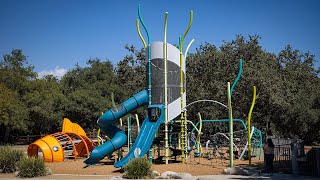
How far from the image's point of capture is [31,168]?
15.9m

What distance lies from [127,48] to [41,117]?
Result: 1308cm

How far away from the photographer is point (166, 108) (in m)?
19.3

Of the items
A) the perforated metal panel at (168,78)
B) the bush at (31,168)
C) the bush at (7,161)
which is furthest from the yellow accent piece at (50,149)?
the perforated metal panel at (168,78)

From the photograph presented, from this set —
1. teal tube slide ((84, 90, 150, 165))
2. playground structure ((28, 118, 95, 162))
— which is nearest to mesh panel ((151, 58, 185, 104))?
teal tube slide ((84, 90, 150, 165))

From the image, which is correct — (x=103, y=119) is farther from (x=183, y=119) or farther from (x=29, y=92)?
(x=29, y=92)

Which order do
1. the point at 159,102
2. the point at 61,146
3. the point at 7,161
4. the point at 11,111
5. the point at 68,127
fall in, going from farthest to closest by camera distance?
the point at 11,111
the point at 68,127
the point at 61,146
the point at 159,102
the point at 7,161

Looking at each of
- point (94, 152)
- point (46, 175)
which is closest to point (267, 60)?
point (94, 152)

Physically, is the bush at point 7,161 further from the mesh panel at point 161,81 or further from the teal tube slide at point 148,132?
the mesh panel at point 161,81

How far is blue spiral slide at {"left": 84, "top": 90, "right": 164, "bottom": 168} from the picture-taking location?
18312 mm

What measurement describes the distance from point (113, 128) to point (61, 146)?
15.5ft

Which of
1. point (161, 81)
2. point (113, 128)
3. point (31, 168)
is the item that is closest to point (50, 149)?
point (113, 128)

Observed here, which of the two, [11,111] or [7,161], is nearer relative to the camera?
[7,161]

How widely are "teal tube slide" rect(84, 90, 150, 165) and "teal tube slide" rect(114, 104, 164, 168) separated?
83 cm

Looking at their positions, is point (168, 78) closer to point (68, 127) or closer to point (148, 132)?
point (148, 132)
